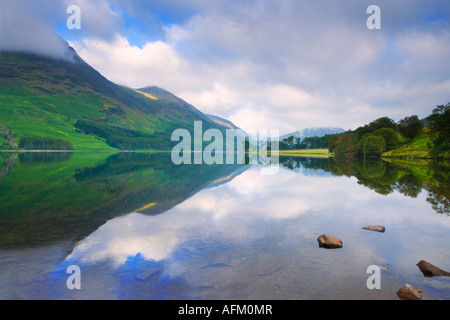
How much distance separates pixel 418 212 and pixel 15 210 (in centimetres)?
3535

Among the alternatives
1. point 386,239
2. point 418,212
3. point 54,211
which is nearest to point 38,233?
point 54,211

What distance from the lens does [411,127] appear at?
14738cm

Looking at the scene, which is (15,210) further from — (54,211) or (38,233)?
(38,233)

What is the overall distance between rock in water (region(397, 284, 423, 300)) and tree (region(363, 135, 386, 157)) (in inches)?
6069

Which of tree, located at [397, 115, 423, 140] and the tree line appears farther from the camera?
tree, located at [397, 115, 423, 140]

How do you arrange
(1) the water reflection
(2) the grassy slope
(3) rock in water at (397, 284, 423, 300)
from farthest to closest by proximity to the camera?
(2) the grassy slope < (1) the water reflection < (3) rock in water at (397, 284, 423, 300)

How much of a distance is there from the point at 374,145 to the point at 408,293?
15518 cm

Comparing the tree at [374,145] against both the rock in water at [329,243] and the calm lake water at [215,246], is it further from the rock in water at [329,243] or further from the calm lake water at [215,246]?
the rock in water at [329,243]

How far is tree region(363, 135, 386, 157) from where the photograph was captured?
143m

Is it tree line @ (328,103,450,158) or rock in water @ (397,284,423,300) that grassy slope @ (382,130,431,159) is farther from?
rock in water @ (397,284,423,300)

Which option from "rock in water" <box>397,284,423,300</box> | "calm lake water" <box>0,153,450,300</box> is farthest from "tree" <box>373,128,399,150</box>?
"rock in water" <box>397,284,423,300</box>

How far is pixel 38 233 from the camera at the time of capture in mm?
16594

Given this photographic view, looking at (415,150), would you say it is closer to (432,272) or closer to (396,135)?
(396,135)
